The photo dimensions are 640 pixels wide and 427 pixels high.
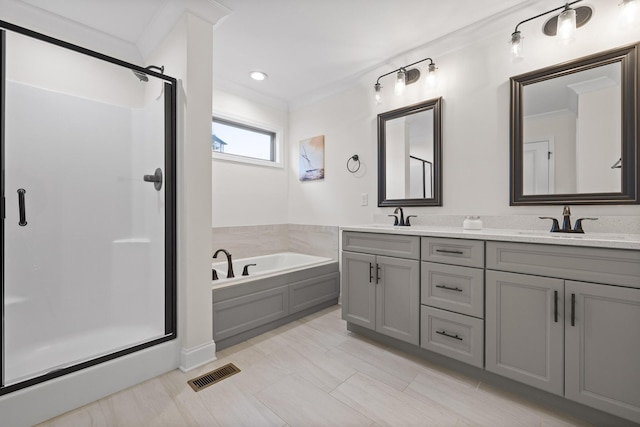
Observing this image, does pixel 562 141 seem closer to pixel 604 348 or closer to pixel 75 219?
pixel 604 348

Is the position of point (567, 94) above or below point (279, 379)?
above

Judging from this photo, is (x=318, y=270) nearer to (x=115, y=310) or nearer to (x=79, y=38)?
(x=115, y=310)

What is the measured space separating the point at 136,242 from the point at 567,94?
3148 mm

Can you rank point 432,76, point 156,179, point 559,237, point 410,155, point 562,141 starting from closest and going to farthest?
point 559,237 < point 562,141 < point 156,179 < point 432,76 < point 410,155

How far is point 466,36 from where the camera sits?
84.0 inches

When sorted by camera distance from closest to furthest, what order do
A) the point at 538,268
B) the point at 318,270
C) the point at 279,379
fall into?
1. the point at 538,268
2. the point at 279,379
3. the point at 318,270

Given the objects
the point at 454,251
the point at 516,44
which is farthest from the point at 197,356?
the point at 516,44

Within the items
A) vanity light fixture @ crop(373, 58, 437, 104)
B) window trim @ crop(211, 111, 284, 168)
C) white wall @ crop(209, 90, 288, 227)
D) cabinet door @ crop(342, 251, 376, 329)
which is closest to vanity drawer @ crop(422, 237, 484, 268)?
cabinet door @ crop(342, 251, 376, 329)

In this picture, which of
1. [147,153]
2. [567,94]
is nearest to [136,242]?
[147,153]

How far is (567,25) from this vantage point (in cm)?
161

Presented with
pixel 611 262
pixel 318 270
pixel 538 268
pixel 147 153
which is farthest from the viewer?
pixel 318 270

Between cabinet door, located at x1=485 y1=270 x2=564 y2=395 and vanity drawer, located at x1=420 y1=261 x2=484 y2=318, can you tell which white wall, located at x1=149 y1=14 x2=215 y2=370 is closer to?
vanity drawer, located at x1=420 y1=261 x2=484 y2=318

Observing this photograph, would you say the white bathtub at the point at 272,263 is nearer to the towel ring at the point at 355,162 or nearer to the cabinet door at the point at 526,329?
the towel ring at the point at 355,162

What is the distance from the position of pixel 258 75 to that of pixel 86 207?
75.4 inches
